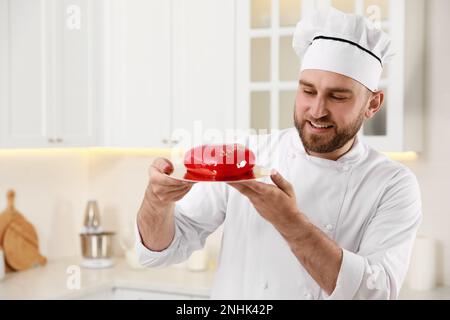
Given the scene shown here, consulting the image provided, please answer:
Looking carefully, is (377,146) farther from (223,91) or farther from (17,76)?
(17,76)

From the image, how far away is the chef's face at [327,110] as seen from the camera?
42.8 inches

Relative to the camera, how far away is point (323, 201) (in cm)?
116

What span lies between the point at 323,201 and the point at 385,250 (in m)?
0.15

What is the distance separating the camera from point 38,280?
1842mm

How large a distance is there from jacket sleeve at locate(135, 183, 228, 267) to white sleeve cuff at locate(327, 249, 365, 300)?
0.86ft

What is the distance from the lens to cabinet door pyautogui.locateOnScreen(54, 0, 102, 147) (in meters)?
1.91

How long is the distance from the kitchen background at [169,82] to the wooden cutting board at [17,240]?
6 centimetres

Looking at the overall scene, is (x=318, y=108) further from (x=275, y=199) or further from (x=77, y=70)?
(x=77, y=70)

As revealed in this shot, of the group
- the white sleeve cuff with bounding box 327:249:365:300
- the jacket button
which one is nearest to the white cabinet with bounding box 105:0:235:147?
the jacket button

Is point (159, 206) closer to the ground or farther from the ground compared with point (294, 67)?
closer to the ground

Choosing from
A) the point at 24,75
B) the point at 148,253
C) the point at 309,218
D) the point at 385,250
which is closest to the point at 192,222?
the point at 148,253

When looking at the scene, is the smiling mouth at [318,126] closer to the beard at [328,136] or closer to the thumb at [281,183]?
the beard at [328,136]

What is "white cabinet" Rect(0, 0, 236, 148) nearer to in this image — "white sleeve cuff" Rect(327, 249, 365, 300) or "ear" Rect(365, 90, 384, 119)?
"ear" Rect(365, 90, 384, 119)

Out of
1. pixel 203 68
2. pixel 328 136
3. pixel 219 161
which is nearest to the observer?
pixel 219 161
